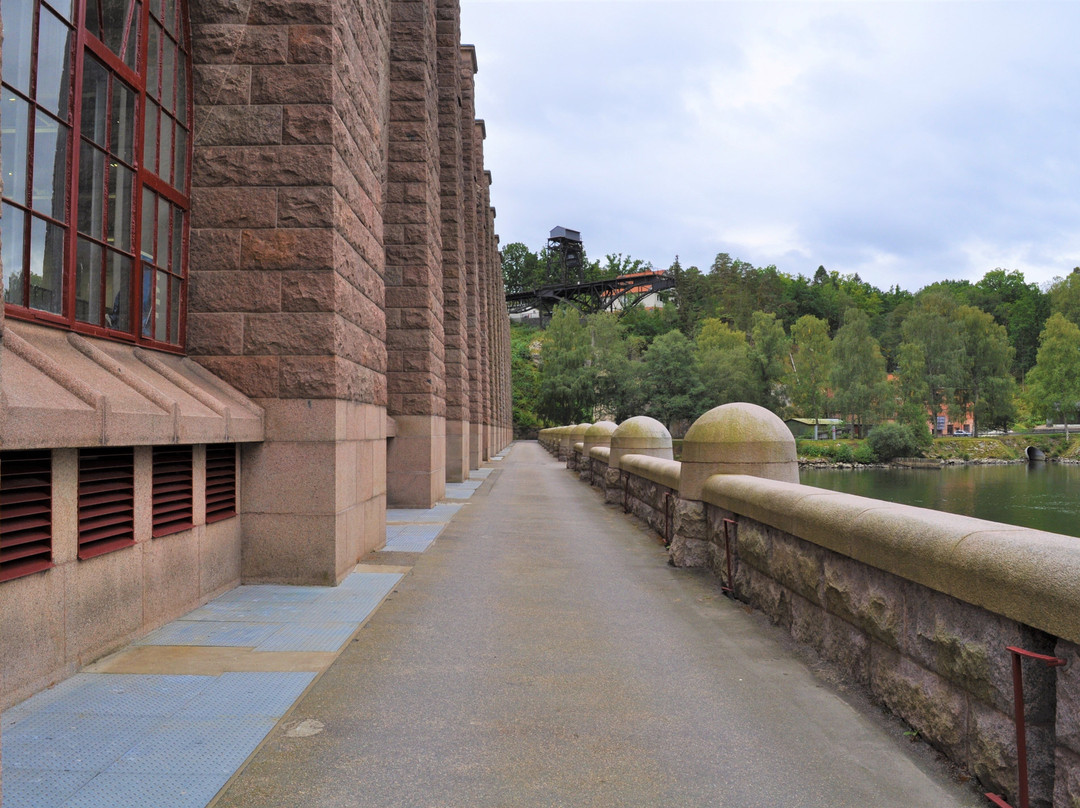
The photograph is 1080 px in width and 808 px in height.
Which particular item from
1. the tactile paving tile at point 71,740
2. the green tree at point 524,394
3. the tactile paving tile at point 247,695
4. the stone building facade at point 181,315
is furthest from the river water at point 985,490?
the green tree at point 524,394

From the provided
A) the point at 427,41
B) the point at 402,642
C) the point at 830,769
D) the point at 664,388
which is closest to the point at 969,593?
the point at 830,769

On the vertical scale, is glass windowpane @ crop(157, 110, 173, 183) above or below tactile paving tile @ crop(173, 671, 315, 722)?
above

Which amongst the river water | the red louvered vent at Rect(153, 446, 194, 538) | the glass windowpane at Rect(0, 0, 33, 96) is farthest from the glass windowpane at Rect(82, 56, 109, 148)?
the river water

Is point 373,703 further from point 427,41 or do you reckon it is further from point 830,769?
point 427,41

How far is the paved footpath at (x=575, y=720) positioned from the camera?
3.30 metres

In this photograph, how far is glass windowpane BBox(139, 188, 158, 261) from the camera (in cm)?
658

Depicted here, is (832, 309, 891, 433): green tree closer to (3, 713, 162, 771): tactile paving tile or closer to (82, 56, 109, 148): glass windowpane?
(82, 56, 109, 148): glass windowpane

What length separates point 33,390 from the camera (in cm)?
422

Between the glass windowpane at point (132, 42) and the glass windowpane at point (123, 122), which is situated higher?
the glass windowpane at point (132, 42)

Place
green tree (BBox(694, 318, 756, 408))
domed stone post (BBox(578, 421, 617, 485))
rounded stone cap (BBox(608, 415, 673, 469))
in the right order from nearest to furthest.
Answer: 1. rounded stone cap (BBox(608, 415, 673, 469))
2. domed stone post (BBox(578, 421, 617, 485))
3. green tree (BBox(694, 318, 756, 408))

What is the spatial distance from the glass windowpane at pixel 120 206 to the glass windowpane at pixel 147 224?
192 mm

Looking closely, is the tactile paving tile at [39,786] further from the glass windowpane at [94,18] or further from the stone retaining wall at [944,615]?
the glass windowpane at [94,18]

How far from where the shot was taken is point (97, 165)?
19.2 ft

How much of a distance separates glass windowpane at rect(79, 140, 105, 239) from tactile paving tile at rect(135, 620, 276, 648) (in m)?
2.92
